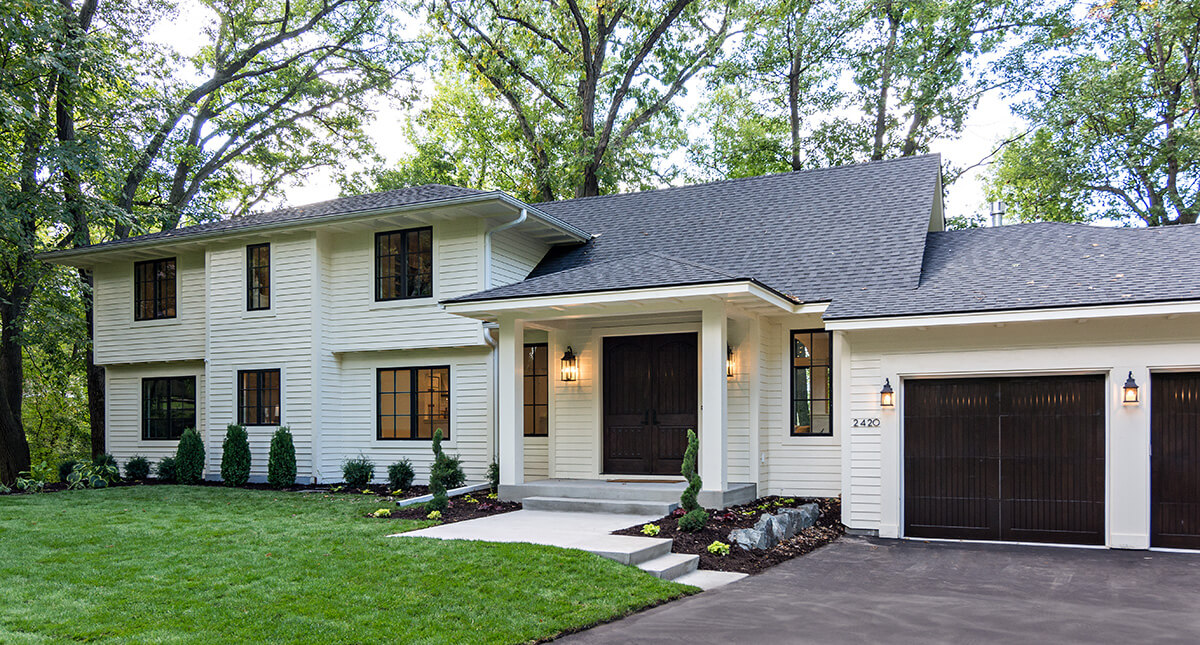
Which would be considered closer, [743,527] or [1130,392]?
[1130,392]

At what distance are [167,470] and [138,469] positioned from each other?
1110 millimetres

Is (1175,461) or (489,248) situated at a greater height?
(489,248)

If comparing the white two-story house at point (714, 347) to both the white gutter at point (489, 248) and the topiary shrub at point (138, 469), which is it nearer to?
the white gutter at point (489, 248)

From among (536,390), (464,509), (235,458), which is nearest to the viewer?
(464,509)

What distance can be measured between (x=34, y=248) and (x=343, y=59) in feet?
32.7

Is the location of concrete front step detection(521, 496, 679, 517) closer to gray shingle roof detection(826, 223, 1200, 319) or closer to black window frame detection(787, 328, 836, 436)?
black window frame detection(787, 328, 836, 436)

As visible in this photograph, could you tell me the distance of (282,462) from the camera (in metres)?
13.3

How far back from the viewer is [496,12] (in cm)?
2441

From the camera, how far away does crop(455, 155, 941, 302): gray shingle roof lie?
35.2ft

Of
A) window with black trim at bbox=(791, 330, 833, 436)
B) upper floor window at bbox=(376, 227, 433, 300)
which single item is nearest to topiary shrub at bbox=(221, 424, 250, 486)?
upper floor window at bbox=(376, 227, 433, 300)

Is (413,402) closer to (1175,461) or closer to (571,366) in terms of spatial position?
(571,366)

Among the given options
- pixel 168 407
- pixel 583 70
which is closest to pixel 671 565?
pixel 168 407

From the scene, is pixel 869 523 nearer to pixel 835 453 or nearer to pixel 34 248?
pixel 835 453

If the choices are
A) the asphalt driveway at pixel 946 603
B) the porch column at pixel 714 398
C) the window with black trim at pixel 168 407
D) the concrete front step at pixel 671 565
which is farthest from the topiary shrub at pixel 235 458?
the asphalt driveway at pixel 946 603
